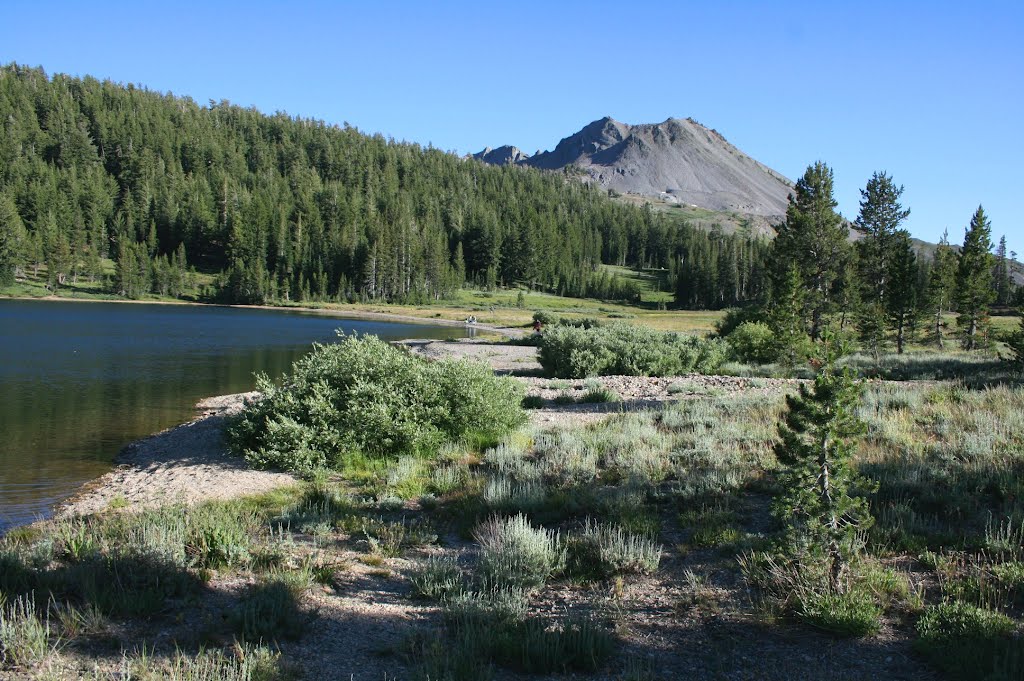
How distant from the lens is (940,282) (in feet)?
167

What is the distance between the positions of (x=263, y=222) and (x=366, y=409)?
12433 centimetres

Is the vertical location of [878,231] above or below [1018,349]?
above

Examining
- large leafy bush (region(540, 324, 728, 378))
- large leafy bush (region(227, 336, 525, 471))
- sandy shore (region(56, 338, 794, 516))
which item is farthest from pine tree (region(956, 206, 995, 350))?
large leafy bush (region(227, 336, 525, 471))

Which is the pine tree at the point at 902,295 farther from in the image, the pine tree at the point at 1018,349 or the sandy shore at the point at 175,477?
the sandy shore at the point at 175,477

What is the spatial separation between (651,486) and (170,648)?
650 centimetres

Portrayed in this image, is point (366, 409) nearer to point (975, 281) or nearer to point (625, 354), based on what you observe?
point (625, 354)

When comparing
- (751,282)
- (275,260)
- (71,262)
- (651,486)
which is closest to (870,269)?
(651,486)

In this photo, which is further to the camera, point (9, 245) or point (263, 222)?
point (263, 222)

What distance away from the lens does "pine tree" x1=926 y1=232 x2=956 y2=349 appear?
49575 mm

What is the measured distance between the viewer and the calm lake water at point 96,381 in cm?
1527

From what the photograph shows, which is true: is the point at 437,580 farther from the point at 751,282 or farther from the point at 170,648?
the point at 751,282

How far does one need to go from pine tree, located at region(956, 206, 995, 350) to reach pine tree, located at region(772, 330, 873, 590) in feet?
163

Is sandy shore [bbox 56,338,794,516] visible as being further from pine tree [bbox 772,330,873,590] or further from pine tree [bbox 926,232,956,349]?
pine tree [bbox 926,232,956,349]

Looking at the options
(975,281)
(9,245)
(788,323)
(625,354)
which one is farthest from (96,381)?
(9,245)
